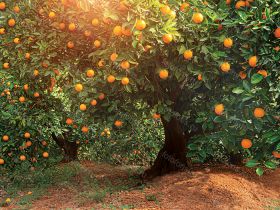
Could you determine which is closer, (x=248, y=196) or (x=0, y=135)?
(x=248, y=196)

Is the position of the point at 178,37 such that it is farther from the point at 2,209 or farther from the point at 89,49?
the point at 2,209

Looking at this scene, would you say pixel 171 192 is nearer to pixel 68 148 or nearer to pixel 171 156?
pixel 171 156

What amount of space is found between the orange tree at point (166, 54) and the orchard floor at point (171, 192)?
1.22 meters

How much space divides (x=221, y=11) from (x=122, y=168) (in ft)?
19.9

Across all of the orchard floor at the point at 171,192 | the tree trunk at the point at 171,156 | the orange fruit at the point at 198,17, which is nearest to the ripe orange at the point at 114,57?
the orange fruit at the point at 198,17

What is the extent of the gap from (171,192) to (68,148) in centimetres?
487

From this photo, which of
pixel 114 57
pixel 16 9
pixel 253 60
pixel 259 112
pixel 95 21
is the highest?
pixel 16 9

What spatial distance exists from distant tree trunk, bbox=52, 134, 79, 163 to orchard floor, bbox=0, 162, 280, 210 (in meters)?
2.06

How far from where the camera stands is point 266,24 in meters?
4.15

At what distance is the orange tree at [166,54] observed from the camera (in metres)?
4.11

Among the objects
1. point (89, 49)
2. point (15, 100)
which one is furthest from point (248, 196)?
point (15, 100)

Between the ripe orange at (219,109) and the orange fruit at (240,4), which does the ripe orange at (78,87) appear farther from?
the orange fruit at (240,4)

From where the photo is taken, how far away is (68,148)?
1059 cm

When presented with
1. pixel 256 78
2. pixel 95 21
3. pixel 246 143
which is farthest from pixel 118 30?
pixel 246 143
